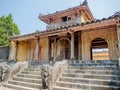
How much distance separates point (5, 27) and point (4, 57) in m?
10.2

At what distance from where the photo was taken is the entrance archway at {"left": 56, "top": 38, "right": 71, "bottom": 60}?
13413mm

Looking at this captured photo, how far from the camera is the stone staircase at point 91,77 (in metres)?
5.12

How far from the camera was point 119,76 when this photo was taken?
5.27m

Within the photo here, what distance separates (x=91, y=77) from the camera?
5.86 metres

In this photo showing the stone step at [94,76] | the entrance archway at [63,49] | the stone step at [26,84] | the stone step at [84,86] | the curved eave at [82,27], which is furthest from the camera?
the entrance archway at [63,49]

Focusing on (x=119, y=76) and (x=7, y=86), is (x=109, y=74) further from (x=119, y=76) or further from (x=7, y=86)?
(x=7, y=86)

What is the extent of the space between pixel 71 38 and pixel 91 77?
5.75 m

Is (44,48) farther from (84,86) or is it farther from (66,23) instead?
(84,86)

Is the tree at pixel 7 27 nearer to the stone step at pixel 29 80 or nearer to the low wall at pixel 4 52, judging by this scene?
the low wall at pixel 4 52

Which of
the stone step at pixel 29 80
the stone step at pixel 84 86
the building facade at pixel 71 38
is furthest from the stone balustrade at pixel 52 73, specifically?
the building facade at pixel 71 38

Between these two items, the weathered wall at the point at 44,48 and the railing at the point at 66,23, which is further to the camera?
the weathered wall at the point at 44,48

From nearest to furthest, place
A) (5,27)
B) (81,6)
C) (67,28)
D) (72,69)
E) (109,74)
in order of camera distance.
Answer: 1. (109,74)
2. (72,69)
3. (67,28)
4. (81,6)
5. (5,27)

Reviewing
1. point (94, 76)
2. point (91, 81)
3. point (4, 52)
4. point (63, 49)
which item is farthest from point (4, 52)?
point (91, 81)

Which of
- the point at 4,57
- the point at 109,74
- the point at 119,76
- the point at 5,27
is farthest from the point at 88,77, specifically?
the point at 5,27
